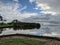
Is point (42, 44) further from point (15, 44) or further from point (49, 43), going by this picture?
point (15, 44)

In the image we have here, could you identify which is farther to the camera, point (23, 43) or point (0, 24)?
point (0, 24)

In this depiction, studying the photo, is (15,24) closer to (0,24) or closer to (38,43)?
(0,24)

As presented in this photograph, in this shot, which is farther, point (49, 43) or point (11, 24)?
point (11, 24)

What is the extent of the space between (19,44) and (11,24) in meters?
40.4

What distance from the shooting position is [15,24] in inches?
2158

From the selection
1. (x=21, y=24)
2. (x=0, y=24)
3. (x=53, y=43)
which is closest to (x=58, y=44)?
(x=53, y=43)

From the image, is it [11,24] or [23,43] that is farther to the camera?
[11,24]

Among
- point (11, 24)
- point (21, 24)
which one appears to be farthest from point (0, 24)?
point (21, 24)

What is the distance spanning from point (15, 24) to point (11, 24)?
241cm

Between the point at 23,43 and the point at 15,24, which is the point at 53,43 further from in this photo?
the point at 15,24

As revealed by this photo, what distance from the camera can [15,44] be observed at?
662 inches

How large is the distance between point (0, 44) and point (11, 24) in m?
40.1

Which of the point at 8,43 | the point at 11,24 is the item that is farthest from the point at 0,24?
the point at 8,43

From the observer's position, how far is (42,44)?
16750mm
